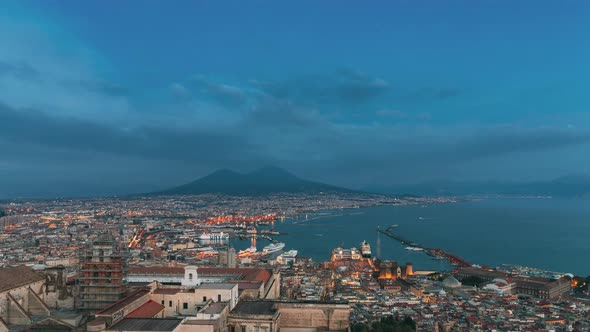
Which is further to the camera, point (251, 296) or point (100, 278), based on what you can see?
point (251, 296)

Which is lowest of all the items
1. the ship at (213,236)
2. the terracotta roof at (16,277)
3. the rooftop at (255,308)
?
the ship at (213,236)

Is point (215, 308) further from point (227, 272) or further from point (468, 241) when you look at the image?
point (468, 241)

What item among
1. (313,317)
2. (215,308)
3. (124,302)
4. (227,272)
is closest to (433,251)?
(227,272)

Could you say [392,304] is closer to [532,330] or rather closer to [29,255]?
[532,330]

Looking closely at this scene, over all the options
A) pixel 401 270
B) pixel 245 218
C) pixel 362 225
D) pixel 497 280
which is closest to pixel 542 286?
pixel 497 280

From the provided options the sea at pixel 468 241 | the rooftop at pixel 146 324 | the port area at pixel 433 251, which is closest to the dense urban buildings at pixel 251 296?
the rooftop at pixel 146 324

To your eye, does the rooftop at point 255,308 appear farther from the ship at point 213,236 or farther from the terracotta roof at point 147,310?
the ship at point 213,236

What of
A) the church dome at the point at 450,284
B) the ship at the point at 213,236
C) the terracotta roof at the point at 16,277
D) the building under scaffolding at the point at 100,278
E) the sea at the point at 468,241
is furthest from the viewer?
the ship at the point at 213,236
